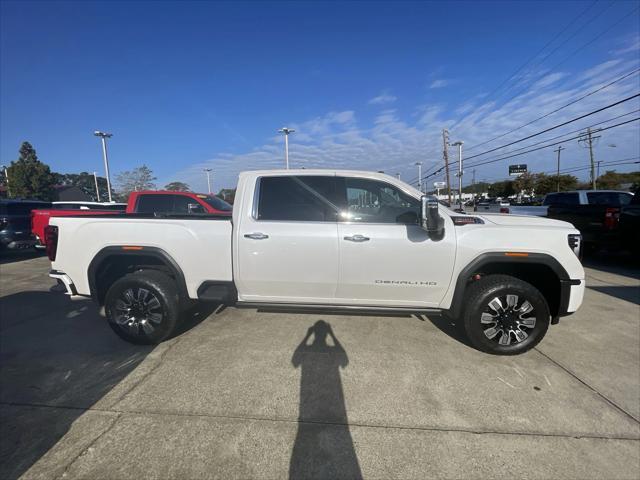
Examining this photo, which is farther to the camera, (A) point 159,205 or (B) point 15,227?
(B) point 15,227

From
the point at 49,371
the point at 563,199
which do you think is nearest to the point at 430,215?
the point at 49,371

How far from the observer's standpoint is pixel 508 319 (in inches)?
126

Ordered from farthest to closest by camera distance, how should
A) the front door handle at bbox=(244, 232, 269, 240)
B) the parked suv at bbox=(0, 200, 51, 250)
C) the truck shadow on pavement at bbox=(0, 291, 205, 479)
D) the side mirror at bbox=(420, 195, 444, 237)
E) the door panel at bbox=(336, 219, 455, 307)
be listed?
the parked suv at bbox=(0, 200, 51, 250), the front door handle at bbox=(244, 232, 269, 240), the door panel at bbox=(336, 219, 455, 307), the side mirror at bbox=(420, 195, 444, 237), the truck shadow on pavement at bbox=(0, 291, 205, 479)

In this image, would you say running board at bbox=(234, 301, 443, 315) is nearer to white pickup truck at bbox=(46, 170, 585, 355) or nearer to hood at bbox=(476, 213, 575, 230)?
white pickup truck at bbox=(46, 170, 585, 355)

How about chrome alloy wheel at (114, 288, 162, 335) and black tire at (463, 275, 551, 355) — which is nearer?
black tire at (463, 275, 551, 355)

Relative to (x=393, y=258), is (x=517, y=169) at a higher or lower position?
higher

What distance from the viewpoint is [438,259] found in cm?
313

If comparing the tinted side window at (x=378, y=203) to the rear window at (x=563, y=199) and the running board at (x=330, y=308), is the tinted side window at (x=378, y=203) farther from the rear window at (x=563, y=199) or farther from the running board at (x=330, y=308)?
the rear window at (x=563, y=199)

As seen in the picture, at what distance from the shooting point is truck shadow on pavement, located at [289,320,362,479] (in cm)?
196

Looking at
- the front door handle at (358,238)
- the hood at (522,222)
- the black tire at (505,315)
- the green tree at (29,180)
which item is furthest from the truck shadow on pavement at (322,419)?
the green tree at (29,180)

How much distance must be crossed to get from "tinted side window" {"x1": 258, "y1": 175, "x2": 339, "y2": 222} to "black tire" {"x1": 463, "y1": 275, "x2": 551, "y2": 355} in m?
1.77

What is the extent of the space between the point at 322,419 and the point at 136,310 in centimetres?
245

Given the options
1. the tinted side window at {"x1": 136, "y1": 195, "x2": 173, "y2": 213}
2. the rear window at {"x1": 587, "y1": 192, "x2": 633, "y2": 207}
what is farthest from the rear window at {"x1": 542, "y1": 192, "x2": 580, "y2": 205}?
the tinted side window at {"x1": 136, "y1": 195, "x2": 173, "y2": 213}

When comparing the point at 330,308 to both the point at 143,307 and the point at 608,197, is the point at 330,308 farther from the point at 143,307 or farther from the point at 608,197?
the point at 608,197
